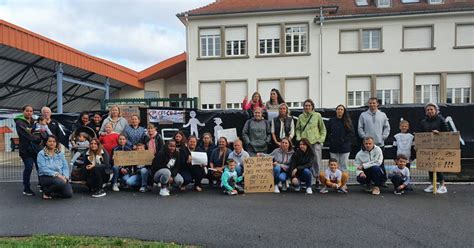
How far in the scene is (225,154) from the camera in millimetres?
8047

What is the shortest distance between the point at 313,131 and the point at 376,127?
54.2 inches

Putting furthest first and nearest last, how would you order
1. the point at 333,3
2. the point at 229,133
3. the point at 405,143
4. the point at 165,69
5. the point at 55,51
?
the point at 165,69 → the point at 333,3 → the point at 55,51 → the point at 229,133 → the point at 405,143

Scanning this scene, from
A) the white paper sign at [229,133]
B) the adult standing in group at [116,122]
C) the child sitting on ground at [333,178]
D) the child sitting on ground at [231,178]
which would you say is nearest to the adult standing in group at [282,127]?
the child sitting on ground at [333,178]

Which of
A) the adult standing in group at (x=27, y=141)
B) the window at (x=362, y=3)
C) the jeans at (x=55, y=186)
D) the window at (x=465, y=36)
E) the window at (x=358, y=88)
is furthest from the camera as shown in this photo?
the window at (x=362, y=3)

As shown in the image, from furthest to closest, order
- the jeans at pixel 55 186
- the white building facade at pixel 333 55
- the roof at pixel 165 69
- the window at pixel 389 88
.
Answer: the roof at pixel 165 69, the window at pixel 389 88, the white building facade at pixel 333 55, the jeans at pixel 55 186

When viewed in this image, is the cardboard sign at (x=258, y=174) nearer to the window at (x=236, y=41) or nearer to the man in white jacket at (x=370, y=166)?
the man in white jacket at (x=370, y=166)

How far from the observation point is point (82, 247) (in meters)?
4.38

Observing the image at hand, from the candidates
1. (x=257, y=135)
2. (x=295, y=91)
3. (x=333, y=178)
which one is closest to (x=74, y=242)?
(x=257, y=135)

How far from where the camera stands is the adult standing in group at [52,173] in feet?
23.2

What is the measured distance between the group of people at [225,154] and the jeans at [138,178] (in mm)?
21

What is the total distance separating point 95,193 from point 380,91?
22002 millimetres

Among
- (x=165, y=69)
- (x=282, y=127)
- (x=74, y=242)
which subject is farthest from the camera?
(x=165, y=69)

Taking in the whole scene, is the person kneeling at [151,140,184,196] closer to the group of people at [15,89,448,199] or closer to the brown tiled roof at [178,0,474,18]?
the group of people at [15,89,448,199]

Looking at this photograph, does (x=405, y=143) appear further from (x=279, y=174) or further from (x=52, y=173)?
(x=52, y=173)
